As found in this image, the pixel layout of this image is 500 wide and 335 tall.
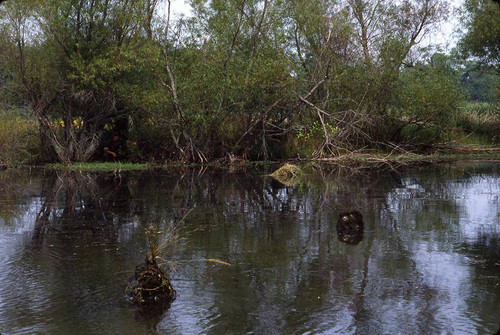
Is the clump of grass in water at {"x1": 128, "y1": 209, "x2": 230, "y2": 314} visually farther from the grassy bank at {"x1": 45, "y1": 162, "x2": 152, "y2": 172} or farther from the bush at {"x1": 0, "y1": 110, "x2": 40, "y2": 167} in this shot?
the bush at {"x1": 0, "y1": 110, "x2": 40, "y2": 167}

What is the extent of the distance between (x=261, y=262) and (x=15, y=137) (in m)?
18.0

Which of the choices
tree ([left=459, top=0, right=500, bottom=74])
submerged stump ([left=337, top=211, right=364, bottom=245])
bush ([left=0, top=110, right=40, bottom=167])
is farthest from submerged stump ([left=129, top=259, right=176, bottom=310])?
tree ([left=459, top=0, right=500, bottom=74])

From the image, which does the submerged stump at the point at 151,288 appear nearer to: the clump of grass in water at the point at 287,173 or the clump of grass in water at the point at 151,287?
the clump of grass in water at the point at 151,287

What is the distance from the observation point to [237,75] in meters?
23.0

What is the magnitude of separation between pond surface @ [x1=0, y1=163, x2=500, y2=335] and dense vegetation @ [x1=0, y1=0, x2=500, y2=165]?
29.5 feet

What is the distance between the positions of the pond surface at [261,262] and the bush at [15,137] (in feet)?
29.2

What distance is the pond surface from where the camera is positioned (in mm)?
5465

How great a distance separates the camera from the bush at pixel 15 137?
895 inches

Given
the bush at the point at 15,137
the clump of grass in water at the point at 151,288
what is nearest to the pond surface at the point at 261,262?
the clump of grass in water at the point at 151,288

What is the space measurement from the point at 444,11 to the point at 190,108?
15.1 metres

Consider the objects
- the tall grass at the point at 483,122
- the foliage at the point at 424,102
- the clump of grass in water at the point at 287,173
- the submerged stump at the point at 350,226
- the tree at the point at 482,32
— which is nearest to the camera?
the submerged stump at the point at 350,226

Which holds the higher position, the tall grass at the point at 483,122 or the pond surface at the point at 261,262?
the tall grass at the point at 483,122

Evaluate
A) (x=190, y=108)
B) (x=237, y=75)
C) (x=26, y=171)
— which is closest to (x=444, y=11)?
(x=237, y=75)

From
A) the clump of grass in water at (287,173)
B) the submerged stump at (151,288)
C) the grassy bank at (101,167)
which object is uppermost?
the grassy bank at (101,167)
